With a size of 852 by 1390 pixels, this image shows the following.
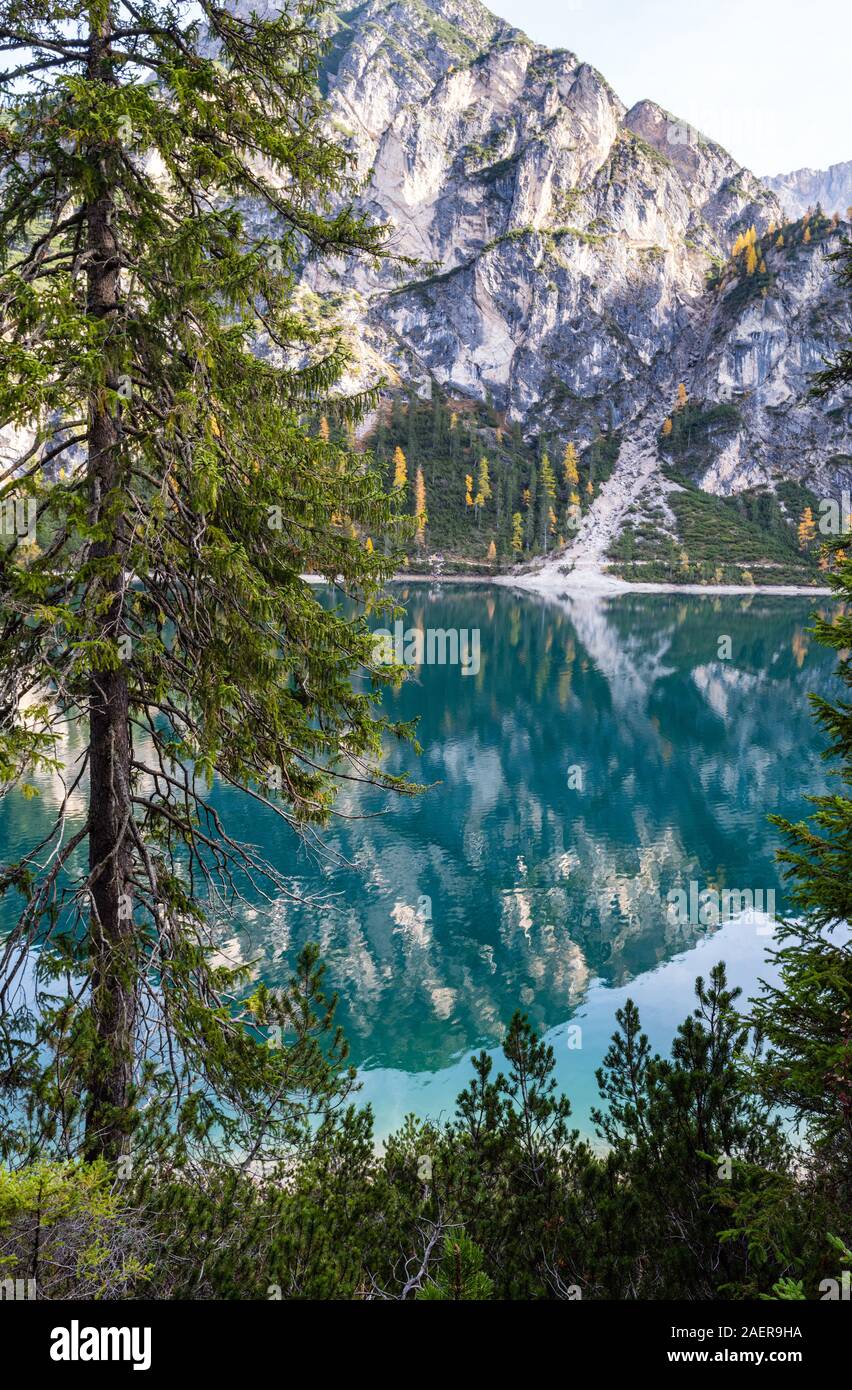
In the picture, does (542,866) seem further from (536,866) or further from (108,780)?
(108,780)

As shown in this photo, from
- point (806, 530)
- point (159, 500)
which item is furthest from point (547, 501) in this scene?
point (159, 500)

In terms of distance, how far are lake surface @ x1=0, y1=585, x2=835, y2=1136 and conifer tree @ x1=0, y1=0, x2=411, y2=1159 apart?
120 centimetres

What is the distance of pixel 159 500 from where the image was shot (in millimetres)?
4824

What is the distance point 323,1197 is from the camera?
6.05 m

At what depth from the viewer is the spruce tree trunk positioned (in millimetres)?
4867

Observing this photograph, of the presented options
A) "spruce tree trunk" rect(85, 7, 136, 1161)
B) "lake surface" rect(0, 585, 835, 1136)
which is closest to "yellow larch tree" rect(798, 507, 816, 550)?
"lake surface" rect(0, 585, 835, 1136)

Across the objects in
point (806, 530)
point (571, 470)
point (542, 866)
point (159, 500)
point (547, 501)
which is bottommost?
point (542, 866)

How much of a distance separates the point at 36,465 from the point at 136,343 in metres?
1.10

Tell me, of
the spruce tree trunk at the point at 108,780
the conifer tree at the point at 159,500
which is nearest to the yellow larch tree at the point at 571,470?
the conifer tree at the point at 159,500

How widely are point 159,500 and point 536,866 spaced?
79.3 ft

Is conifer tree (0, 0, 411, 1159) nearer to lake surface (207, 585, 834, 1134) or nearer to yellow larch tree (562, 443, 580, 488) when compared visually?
lake surface (207, 585, 834, 1134)

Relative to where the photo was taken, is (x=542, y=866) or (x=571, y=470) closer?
(x=542, y=866)
